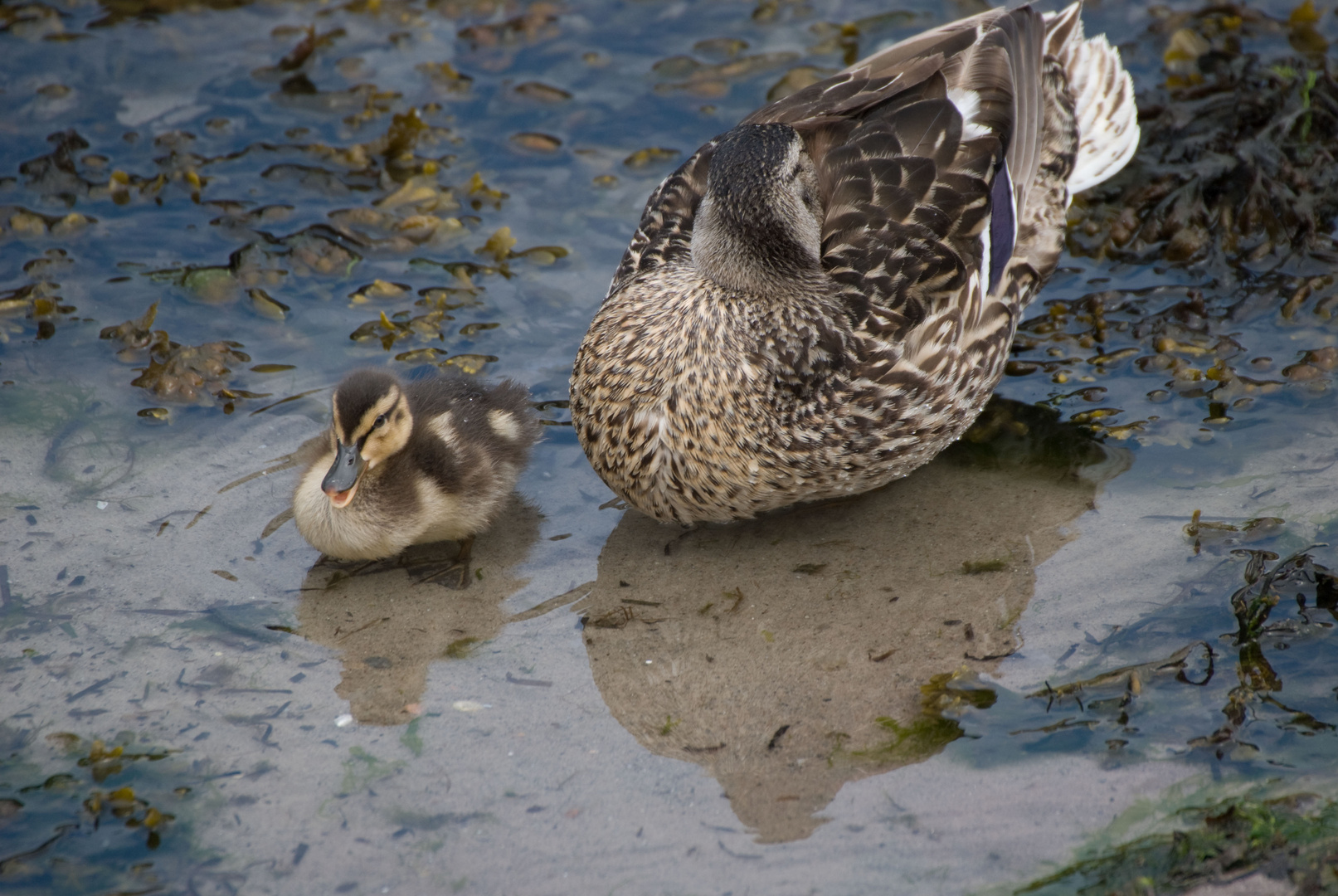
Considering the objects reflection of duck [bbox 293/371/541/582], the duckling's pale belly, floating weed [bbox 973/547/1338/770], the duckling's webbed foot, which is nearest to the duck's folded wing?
the duckling's pale belly

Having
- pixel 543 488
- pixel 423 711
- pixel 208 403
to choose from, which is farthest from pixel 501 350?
pixel 423 711

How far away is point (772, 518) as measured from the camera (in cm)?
396

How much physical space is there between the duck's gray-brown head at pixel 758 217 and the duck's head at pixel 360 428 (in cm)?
101

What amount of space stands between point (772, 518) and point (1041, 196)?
155cm

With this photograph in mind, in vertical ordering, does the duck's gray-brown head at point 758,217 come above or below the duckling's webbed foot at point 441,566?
above

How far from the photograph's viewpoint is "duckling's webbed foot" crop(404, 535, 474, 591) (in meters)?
3.74

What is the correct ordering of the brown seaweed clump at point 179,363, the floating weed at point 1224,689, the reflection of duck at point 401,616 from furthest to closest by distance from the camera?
the brown seaweed clump at point 179,363, the reflection of duck at point 401,616, the floating weed at point 1224,689

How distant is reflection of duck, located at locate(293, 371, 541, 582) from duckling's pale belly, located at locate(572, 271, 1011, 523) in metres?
0.38

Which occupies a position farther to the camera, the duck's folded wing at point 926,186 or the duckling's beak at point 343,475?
the duck's folded wing at point 926,186

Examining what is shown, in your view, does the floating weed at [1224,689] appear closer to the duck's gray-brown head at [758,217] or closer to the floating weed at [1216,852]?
the floating weed at [1216,852]

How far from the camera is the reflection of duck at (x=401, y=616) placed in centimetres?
330

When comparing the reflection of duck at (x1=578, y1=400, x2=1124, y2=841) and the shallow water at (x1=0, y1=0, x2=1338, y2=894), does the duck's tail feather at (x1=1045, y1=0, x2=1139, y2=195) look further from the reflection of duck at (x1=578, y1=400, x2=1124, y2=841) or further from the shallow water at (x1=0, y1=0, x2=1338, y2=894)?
the reflection of duck at (x1=578, y1=400, x2=1124, y2=841)

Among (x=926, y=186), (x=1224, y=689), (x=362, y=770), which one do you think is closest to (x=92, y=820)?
(x=362, y=770)

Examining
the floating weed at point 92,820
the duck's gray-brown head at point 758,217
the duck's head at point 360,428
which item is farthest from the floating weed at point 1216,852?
the duck's head at point 360,428
